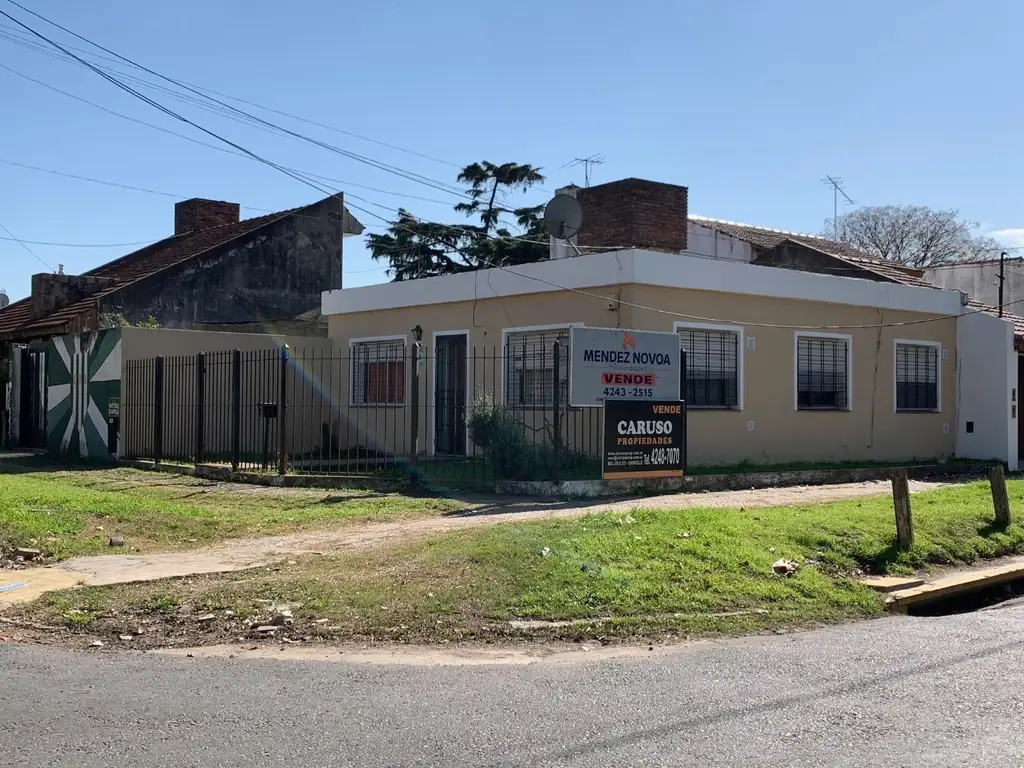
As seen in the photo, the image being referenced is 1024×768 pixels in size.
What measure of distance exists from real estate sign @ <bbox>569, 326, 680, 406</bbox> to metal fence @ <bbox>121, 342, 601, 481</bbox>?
82 centimetres

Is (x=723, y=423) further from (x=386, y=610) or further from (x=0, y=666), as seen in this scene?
(x=0, y=666)

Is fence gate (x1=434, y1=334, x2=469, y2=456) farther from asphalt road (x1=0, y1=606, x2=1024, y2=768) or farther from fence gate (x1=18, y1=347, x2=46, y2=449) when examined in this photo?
asphalt road (x1=0, y1=606, x2=1024, y2=768)

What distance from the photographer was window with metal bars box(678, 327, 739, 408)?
16.9 metres

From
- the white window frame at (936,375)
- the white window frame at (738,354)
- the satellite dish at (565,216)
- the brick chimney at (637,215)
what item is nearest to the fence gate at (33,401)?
the satellite dish at (565,216)

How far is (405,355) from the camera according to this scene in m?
19.4

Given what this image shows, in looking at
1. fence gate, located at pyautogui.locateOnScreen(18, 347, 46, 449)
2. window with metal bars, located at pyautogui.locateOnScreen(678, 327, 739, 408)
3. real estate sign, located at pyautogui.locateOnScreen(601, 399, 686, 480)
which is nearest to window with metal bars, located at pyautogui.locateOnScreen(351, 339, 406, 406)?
window with metal bars, located at pyautogui.locateOnScreen(678, 327, 739, 408)

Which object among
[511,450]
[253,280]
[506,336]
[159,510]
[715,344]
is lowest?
[159,510]

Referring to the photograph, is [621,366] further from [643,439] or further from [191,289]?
[191,289]

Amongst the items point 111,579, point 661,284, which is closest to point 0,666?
point 111,579

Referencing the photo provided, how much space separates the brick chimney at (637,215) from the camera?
1922cm

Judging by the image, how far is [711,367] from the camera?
17141mm

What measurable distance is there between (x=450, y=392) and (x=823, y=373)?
7.13 metres

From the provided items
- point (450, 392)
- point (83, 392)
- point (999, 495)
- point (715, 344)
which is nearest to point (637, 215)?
point (715, 344)

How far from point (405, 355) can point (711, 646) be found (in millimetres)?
13001
